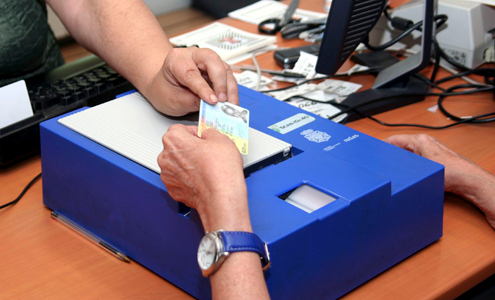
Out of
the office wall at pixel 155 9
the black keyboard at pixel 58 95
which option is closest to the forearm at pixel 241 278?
the black keyboard at pixel 58 95

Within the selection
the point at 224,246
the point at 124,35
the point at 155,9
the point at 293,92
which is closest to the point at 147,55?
the point at 124,35

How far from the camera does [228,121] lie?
81 cm

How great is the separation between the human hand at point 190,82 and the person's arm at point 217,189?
10cm

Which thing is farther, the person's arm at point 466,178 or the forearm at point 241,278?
the person's arm at point 466,178

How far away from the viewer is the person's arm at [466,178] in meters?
0.95

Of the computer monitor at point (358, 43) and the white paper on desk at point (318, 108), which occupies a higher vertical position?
the computer monitor at point (358, 43)

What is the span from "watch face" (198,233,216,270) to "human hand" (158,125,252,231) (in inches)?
0.7

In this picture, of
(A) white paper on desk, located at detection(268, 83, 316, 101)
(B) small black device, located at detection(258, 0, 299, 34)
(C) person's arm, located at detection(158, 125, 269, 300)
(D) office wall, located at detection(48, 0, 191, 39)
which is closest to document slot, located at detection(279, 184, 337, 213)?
(C) person's arm, located at detection(158, 125, 269, 300)

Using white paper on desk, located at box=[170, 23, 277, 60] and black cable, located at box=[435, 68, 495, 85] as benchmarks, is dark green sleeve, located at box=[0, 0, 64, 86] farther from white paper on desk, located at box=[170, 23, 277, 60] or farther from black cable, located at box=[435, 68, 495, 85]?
black cable, located at box=[435, 68, 495, 85]

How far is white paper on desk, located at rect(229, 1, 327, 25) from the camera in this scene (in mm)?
1819

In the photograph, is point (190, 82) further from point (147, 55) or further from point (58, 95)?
point (58, 95)

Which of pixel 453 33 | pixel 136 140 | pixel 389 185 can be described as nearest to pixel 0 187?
pixel 136 140

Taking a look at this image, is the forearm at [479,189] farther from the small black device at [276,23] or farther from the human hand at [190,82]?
the small black device at [276,23]

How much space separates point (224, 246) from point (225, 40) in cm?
108
